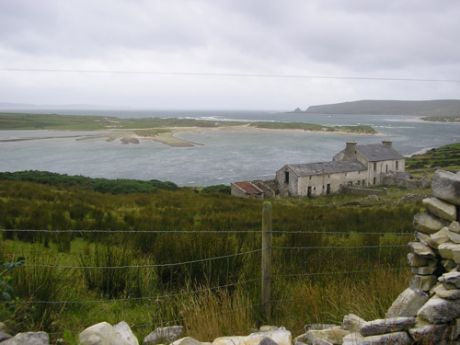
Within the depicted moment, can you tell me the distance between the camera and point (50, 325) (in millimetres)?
4641

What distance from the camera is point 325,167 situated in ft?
138

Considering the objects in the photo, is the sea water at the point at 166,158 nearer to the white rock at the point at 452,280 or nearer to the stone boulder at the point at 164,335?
the stone boulder at the point at 164,335

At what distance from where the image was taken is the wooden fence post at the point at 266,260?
198 inches

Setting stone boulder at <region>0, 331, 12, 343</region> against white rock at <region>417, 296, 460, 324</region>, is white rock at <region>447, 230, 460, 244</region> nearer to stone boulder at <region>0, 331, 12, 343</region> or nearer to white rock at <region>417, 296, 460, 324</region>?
white rock at <region>417, 296, 460, 324</region>

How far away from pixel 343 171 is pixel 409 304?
39.9 m

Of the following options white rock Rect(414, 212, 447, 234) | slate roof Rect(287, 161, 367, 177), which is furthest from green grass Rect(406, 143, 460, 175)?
white rock Rect(414, 212, 447, 234)

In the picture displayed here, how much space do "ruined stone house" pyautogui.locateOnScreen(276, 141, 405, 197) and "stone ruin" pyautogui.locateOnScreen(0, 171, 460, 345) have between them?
115 feet

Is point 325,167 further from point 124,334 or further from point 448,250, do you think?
point 124,334

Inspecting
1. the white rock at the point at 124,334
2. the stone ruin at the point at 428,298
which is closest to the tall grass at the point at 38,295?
the white rock at the point at 124,334

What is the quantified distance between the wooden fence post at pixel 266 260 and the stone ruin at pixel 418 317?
53cm

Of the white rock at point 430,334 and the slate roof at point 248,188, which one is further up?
the white rock at point 430,334

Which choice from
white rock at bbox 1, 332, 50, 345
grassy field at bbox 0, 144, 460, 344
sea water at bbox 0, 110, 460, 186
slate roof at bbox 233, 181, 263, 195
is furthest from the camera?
sea water at bbox 0, 110, 460, 186

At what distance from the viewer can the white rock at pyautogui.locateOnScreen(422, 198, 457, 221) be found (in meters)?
4.45

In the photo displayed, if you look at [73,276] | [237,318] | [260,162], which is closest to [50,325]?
[73,276]
